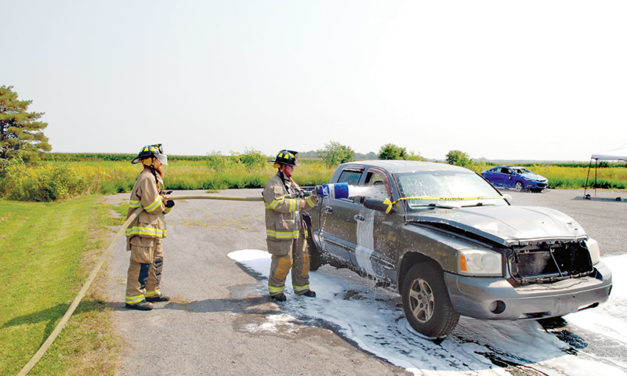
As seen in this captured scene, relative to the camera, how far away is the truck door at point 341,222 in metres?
6.02

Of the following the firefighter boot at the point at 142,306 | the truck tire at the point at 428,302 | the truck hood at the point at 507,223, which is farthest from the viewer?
the firefighter boot at the point at 142,306

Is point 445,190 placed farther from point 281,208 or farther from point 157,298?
point 157,298

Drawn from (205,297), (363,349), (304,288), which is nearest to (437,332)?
(363,349)

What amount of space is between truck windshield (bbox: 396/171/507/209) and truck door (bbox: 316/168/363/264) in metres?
0.84

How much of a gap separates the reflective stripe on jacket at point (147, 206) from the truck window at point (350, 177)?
2.68 meters

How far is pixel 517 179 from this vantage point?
88.1ft

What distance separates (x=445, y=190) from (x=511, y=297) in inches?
70.0

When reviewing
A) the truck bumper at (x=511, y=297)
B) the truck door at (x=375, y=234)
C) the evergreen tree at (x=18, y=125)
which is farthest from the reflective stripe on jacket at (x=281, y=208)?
the evergreen tree at (x=18, y=125)

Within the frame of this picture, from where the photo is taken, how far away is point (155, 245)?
5.99 meters

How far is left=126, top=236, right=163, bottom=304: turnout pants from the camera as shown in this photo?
18.5ft

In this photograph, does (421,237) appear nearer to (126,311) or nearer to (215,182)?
(126,311)

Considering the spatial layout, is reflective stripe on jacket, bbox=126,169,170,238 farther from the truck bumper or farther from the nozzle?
the truck bumper

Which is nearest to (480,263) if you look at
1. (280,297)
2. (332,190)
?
(332,190)

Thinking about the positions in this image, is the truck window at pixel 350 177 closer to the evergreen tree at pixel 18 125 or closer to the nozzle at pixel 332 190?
the nozzle at pixel 332 190
